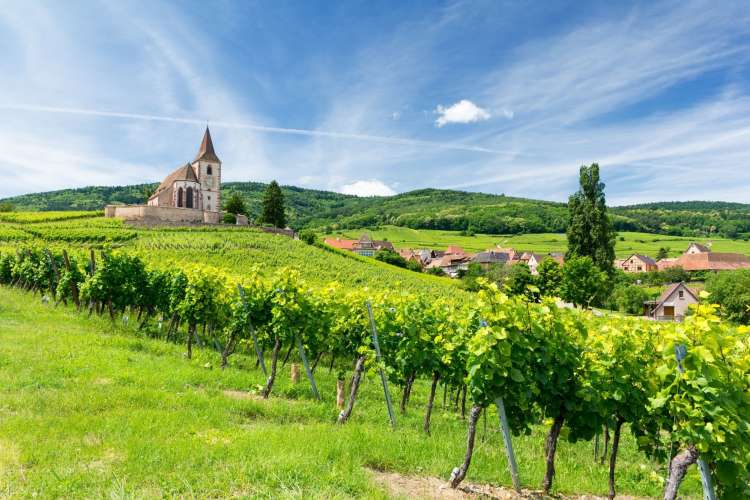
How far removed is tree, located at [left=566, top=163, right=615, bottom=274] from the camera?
41.4 meters

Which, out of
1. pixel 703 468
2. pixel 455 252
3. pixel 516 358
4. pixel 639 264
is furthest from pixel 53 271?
pixel 639 264

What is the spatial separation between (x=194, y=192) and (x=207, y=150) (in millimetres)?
9044

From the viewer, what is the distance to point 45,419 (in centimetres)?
588

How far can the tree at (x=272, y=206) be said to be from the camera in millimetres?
66938

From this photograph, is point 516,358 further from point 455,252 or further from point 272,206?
point 455,252

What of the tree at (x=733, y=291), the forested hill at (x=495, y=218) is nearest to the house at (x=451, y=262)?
the forested hill at (x=495, y=218)

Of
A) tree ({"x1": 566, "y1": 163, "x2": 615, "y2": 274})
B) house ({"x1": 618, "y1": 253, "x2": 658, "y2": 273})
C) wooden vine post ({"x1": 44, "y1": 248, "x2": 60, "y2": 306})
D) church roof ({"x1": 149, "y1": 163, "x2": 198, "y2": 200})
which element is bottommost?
house ({"x1": 618, "y1": 253, "x2": 658, "y2": 273})

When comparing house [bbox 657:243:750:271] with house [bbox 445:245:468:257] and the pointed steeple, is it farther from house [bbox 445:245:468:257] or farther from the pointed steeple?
the pointed steeple

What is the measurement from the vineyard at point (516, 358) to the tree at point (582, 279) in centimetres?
3345

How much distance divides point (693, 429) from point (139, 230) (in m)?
55.1

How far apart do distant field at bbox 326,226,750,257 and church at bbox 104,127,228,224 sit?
198ft

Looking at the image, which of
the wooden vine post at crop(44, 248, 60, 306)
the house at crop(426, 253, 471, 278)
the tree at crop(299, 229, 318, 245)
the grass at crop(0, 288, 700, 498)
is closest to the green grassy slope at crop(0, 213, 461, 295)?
the tree at crop(299, 229, 318, 245)

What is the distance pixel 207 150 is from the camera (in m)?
72.2

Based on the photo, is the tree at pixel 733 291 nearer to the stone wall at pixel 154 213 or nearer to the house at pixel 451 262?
the house at pixel 451 262
